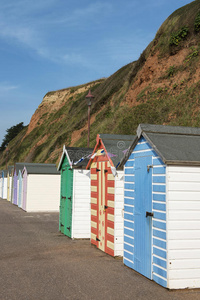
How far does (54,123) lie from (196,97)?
151ft

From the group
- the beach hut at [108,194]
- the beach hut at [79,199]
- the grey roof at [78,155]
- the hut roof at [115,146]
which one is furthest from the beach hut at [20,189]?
the hut roof at [115,146]

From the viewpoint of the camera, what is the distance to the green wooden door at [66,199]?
14.0 meters

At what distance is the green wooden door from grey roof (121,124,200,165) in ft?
19.1

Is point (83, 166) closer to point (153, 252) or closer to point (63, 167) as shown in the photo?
point (63, 167)

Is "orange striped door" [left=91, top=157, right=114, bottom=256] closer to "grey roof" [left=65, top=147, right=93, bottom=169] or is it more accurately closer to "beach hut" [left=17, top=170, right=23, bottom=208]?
"grey roof" [left=65, top=147, right=93, bottom=169]

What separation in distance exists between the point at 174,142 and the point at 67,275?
3975 millimetres

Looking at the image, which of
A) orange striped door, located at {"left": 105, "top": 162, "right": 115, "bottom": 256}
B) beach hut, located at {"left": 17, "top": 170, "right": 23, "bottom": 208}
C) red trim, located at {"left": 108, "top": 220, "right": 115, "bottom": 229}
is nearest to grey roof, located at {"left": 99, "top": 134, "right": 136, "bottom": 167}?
orange striped door, located at {"left": 105, "top": 162, "right": 115, "bottom": 256}

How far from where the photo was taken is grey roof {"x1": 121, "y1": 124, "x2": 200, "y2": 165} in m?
7.04

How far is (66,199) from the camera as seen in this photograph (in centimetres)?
1473

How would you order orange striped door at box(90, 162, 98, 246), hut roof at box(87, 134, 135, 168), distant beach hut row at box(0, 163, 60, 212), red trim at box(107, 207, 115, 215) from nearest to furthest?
red trim at box(107, 207, 115, 215) < hut roof at box(87, 134, 135, 168) < orange striped door at box(90, 162, 98, 246) < distant beach hut row at box(0, 163, 60, 212)

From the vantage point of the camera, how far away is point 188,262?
22.4ft

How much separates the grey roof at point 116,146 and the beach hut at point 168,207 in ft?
6.57

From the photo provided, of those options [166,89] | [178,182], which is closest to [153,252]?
[178,182]

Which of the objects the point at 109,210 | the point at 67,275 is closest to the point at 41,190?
the point at 109,210
